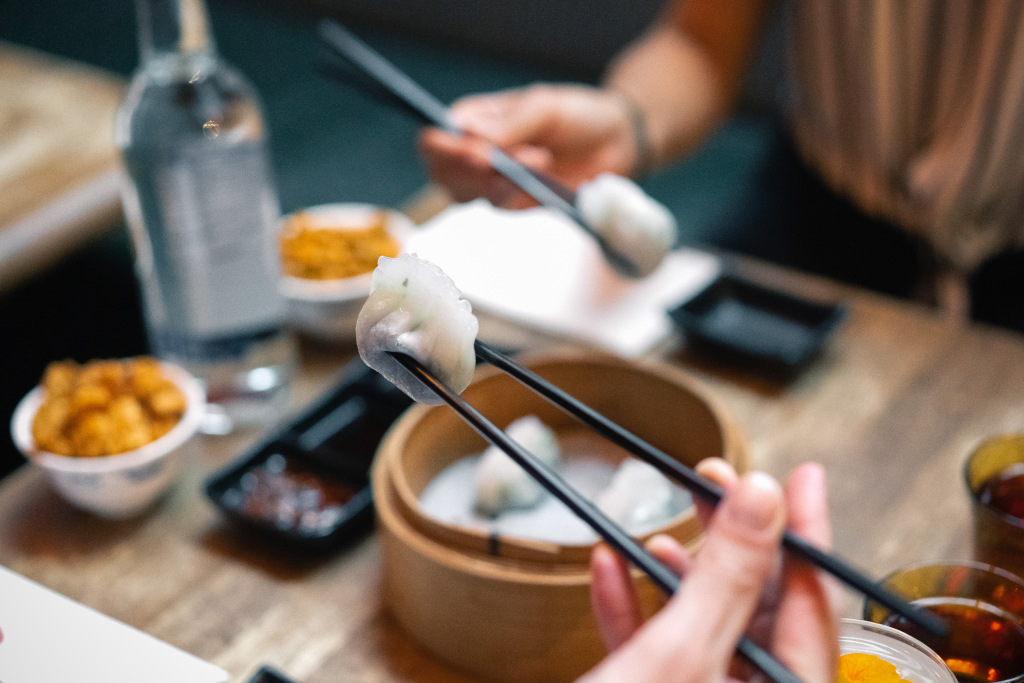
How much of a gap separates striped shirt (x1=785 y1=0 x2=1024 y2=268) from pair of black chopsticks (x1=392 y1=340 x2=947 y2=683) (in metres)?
1.15

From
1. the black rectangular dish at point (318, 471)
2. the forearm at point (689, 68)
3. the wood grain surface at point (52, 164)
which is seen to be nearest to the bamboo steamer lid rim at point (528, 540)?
the black rectangular dish at point (318, 471)

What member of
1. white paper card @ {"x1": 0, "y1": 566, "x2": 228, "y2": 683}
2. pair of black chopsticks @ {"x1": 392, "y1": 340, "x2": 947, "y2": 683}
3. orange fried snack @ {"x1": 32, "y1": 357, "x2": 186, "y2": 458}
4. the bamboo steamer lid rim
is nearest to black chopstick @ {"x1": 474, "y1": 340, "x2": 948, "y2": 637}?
pair of black chopsticks @ {"x1": 392, "y1": 340, "x2": 947, "y2": 683}

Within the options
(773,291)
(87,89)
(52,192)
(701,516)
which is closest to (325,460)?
(701,516)

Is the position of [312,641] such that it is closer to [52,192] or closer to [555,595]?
[555,595]

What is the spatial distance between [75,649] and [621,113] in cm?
117

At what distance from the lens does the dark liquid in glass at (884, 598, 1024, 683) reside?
0.64 m

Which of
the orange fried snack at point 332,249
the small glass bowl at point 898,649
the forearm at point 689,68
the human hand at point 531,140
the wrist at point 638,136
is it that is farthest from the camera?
the forearm at point 689,68

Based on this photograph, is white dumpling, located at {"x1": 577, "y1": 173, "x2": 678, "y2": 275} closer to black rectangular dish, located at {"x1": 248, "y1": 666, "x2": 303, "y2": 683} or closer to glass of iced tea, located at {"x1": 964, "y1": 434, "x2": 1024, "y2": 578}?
glass of iced tea, located at {"x1": 964, "y1": 434, "x2": 1024, "y2": 578}

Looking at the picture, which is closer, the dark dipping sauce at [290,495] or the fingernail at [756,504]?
the fingernail at [756,504]

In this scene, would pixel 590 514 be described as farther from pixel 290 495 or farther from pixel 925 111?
pixel 925 111

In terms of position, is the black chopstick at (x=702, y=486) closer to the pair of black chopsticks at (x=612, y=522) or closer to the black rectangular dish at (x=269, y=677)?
the pair of black chopsticks at (x=612, y=522)

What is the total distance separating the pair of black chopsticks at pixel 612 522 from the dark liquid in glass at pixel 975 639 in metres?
0.11

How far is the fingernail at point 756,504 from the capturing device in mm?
492

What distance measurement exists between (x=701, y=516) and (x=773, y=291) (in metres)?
0.75
